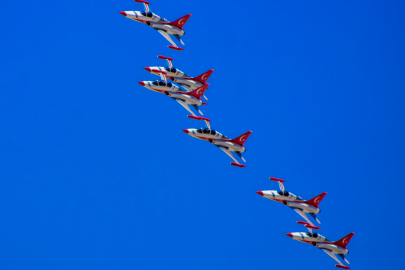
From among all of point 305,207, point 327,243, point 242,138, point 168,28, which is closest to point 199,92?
point 242,138

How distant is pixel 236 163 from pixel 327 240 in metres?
21.4

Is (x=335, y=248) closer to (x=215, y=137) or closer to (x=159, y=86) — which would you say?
(x=215, y=137)

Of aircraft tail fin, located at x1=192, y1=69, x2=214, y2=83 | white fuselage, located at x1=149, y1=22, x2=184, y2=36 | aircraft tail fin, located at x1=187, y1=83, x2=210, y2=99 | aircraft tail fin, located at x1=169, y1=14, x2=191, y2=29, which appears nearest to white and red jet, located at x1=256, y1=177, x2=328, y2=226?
aircraft tail fin, located at x1=187, y1=83, x2=210, y2=99

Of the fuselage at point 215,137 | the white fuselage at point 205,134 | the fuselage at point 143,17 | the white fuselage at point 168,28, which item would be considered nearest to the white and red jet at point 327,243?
the fuselage at point 215,137

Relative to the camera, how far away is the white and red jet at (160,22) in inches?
4117

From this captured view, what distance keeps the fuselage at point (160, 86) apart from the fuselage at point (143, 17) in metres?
10.3

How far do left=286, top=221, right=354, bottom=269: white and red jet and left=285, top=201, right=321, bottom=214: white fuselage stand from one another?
3.27 m

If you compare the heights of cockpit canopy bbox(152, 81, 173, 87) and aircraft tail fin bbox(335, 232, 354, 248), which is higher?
cockpit canopy bbox(152, 81, 173, 87)

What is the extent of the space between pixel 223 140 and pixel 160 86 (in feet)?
44.0

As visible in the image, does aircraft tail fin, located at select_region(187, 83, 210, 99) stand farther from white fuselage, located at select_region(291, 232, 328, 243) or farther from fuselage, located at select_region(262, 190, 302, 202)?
white fuselage, located at select_region(291, 232, 328, 243)

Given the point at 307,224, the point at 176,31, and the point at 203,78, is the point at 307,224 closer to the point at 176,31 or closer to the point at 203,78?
the point at 203,78

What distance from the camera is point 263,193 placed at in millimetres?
104375

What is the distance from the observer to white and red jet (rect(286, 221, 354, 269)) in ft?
350

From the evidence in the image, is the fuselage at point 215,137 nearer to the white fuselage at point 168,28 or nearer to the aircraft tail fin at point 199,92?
the aircraft tail fin at point 199,92
